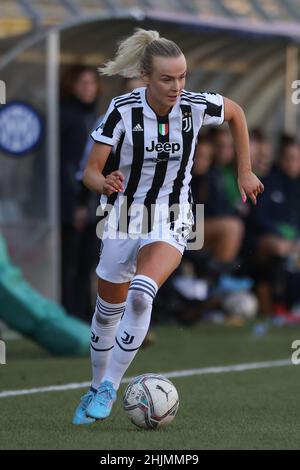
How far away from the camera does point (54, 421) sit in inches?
245

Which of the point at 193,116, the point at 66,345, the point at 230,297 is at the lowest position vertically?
the point at 230,297

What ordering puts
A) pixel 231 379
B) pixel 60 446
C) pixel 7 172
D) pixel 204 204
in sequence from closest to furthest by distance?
pixel 60 446 → pixel 231 379 → pixel 7 172 → pixel 204 204

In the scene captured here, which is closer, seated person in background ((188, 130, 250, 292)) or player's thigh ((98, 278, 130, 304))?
player's thigh ((98, 278, 130, 304))

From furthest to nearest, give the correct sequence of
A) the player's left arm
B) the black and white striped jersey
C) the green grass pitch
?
1. the player's left arm
2. the black and white striped jersey
3. the green grass pitch

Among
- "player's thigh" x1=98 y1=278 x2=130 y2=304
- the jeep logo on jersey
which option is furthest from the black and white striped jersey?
"player's thigh" x1=98 y1=278 x2=130 y2=304

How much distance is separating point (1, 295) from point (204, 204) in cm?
329

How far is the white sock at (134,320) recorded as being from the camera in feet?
19.6

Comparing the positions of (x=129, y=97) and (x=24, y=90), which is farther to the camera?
(x=24, y=90)

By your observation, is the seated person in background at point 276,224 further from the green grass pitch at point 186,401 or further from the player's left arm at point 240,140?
the player's left arm at point 240,140

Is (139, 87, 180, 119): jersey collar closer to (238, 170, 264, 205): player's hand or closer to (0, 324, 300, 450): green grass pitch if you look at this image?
(238, 170, 264, 205): player's hand

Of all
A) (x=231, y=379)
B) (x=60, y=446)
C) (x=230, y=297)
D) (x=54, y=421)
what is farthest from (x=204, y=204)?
(x=60, y=446)

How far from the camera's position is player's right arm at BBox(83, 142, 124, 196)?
5.83m

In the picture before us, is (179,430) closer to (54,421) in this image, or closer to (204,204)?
(54,421)

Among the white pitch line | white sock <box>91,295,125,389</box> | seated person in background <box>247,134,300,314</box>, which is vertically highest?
white sock <box>91,295,125,389</box>
